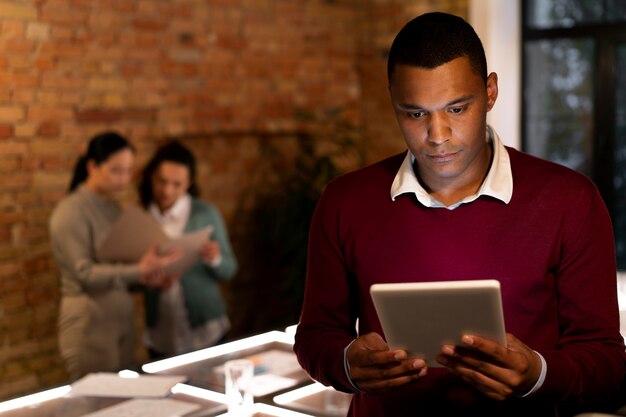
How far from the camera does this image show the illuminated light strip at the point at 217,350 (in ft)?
8.63

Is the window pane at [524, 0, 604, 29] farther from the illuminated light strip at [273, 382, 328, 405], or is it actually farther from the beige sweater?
the illuminated light strip at [273, 382, 328, 405]

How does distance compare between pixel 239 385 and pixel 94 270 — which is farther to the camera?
pixel 94 270

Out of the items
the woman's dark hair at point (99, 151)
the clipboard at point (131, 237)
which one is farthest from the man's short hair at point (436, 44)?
the woman's dark hair at point (99, 151)

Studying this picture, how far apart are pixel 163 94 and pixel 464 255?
368 centimetres

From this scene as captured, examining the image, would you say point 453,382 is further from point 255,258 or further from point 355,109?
point 355,109

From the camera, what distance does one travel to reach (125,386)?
2402 mm

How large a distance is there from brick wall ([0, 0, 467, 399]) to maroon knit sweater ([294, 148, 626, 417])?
2974mm

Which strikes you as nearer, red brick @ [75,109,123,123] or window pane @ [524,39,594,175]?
red brick @ [75,109,123,123]

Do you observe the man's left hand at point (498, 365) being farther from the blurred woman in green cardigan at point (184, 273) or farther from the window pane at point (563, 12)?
the window pane at point (563, 12)

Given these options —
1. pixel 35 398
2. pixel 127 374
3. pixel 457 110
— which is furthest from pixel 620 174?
pixel 457 110

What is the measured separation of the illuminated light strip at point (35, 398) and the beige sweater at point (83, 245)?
1245 mm

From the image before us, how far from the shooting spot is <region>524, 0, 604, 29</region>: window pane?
18.0 feet

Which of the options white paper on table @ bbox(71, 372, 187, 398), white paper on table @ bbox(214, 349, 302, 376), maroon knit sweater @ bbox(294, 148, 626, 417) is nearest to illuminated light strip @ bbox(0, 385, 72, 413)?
white paper on table @ bbox(71, 372, 187, 398)

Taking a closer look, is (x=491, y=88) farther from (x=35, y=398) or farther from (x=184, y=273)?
(x=184, y=273)
